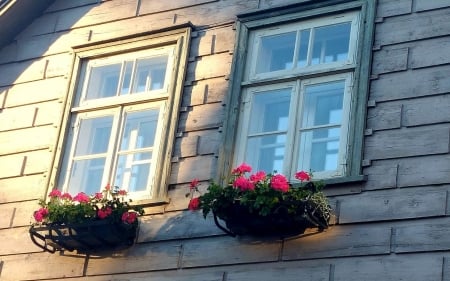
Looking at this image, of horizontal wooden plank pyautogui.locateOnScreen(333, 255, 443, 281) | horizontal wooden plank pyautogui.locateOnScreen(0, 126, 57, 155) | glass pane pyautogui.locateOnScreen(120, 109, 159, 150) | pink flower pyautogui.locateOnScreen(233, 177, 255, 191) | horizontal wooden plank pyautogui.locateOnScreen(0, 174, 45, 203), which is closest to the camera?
horizontal wooden plank pyautogui.locateOnScreen(333, 255, 443, 281)

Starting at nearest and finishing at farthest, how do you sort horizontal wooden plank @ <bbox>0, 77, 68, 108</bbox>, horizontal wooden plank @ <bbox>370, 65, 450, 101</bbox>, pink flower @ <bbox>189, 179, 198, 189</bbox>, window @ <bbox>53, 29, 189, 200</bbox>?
horizontal wooden plank @ <bbox>370, 65, 450, 101</bbox> < pink flower @ <bbox>189, 179, 198, 189</bbox> < window @ <bbox>53, 29, 189, 200</bbox> < horizontal wooden plank @ <bbox>0, 77, 68, 108</bbox>

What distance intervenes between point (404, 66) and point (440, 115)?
57 cm

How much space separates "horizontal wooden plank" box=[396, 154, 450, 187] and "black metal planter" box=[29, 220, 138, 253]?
222 cm

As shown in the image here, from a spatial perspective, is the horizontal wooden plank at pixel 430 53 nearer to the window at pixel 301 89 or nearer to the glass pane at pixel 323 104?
the window at pixel 301 89

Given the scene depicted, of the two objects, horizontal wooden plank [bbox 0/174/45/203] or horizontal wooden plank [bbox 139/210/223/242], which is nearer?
horizontal wooden plank [bbox 139/210/223/242]

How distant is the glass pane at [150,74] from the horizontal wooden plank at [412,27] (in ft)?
6.67

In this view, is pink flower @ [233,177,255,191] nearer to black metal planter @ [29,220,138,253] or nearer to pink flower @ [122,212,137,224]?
pink flower @ [122,212,137,224]


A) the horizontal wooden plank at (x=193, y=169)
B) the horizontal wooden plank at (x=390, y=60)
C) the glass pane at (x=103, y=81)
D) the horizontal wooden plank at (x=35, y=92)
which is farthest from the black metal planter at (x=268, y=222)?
the horizontal wooden plank at (x=35, y=92)

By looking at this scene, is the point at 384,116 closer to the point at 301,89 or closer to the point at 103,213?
the point at 301,89

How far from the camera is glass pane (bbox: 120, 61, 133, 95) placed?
9.59 m

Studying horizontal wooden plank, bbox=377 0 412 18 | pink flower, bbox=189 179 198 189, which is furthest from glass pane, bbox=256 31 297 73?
pink flower, bbox=189 179 198 189

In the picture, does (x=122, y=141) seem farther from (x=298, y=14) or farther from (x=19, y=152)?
(x=298, y=14)

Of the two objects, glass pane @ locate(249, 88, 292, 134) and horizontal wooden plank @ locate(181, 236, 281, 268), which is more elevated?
glass pane @ locate(249, 88, 292, 134)

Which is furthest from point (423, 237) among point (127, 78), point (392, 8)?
point (127, 78)
